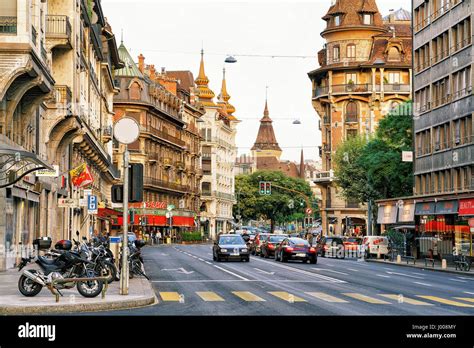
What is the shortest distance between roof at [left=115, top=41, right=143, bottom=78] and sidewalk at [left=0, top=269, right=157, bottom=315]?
3803 inches

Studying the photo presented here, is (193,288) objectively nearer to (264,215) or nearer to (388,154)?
(388,154)

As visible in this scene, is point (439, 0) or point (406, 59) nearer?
point (439, 0)

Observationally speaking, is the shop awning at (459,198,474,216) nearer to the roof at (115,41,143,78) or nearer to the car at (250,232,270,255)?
the car at (250,232,270,255)

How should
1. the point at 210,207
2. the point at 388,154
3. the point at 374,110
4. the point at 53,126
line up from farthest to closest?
the point at 210,207, the point at 374,110, the point at 388,154, the point at 53,126

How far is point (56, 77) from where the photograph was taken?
4912 centimetres

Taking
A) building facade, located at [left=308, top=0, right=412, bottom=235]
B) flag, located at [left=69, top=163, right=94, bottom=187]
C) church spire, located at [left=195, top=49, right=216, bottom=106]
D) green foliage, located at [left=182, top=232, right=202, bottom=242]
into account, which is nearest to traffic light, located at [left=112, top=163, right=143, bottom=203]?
flag, located at [left=69, top=163, right=94, bottom=187]

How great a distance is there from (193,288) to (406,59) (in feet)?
294

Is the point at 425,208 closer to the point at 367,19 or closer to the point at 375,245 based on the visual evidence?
the point at 375,245

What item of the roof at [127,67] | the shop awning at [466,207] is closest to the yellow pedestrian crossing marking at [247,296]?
the shop awning at [466,207]

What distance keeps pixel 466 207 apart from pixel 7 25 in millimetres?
28628

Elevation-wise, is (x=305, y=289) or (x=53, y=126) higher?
(x=53, y=126)

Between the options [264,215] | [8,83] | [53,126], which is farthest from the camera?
[264,215]

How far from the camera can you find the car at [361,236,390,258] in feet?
213

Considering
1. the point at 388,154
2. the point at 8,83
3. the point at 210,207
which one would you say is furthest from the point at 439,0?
the point at 210,207
